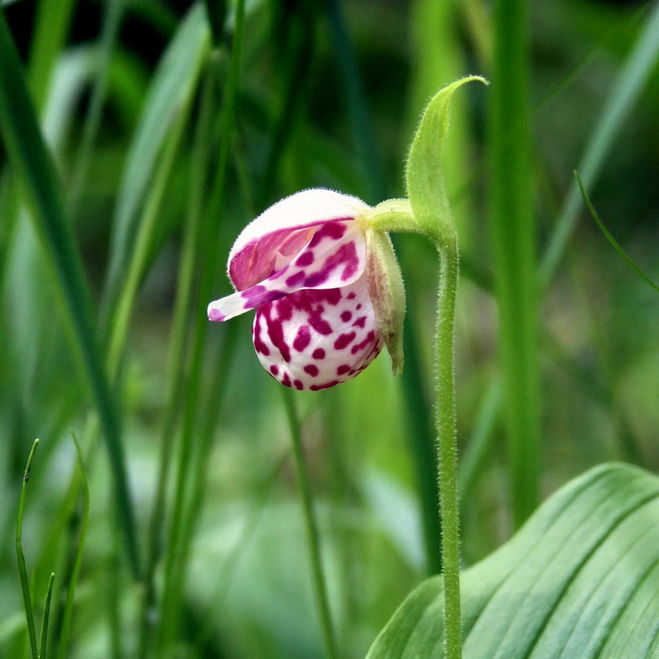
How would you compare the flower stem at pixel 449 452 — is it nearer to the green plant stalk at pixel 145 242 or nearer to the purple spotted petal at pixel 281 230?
the purple spotted petal at pixel 281 230

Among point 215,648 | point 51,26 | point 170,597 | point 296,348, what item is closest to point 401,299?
point 296,348

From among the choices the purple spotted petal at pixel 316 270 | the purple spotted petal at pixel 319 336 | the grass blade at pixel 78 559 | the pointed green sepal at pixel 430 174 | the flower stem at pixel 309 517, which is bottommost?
the flower stem at pixel 309 517

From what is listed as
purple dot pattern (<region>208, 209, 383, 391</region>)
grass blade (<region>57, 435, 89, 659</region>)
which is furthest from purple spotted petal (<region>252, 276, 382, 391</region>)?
grass blade (<region>57, 435, 89, 659</region>)

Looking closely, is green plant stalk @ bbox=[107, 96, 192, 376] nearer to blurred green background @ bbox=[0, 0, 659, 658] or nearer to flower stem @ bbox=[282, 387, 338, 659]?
blurred green background @ bbox=[0, 0, 659, 658]

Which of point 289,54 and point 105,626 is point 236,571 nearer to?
point 105,626

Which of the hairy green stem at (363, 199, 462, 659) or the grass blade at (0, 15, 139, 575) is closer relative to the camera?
the hairy green stem at (363, 199, 462, 659)

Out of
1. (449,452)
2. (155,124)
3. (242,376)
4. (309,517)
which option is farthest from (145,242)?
(242,376)

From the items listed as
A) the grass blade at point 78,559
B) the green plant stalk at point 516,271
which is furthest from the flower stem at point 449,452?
the green plant stalk at point 516,271
